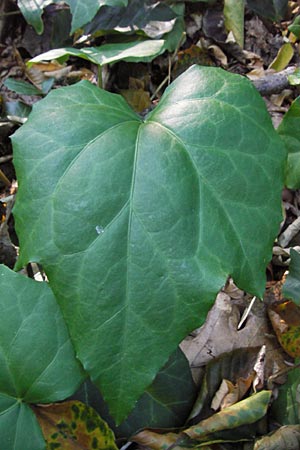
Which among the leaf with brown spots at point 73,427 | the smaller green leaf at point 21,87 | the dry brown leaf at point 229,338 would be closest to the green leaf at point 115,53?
the smaller green leaf at point 21,87

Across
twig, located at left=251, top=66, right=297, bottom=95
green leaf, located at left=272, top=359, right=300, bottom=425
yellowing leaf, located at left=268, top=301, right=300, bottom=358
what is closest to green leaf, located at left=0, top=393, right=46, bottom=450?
green leaf, located at left=272, top=359, right=300, bottom=425

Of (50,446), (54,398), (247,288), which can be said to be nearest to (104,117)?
(247,288)

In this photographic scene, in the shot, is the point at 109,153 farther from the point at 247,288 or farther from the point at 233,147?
the point at 247,288

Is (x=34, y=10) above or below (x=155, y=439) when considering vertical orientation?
above

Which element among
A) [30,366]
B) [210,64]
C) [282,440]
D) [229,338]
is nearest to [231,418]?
[282,440]

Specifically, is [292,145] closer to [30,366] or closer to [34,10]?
[30,366]

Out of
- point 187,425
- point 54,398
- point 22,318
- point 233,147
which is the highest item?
point 233,147

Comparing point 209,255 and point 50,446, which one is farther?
point 50,446

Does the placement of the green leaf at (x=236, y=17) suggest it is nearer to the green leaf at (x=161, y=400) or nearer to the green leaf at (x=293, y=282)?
the green leaf at (x=293, y=282)
